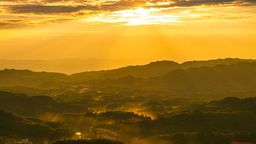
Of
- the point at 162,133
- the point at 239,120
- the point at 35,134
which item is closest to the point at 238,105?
the point at 239,120

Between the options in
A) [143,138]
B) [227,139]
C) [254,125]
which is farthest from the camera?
[254,125]

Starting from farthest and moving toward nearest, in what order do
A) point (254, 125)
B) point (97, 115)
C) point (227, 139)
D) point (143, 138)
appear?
point (97, 115) < point (254, 125) < point (143, 138) < point (227, 139)

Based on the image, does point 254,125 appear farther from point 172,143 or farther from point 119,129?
point 119,129

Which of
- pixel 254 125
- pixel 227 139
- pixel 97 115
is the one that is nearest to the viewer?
pixel 227 139

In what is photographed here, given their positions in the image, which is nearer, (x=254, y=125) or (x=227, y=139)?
(x=227, y=139)

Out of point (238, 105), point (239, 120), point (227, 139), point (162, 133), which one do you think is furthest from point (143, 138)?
point (238, 105)

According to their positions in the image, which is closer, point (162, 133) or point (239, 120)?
point (162, 133)

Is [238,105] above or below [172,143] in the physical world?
below

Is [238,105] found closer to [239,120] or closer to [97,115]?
[239,120]

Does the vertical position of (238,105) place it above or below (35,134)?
below
